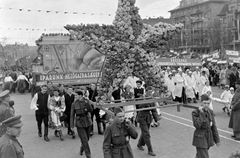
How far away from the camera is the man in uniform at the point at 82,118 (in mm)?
7863

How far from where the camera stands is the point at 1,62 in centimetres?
6750

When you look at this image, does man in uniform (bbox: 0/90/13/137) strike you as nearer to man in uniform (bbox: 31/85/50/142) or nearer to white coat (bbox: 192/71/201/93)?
man in uniform (bbox: 31/85/50/142)

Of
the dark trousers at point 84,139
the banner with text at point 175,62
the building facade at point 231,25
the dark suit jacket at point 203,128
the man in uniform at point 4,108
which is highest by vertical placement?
the building facade at point 231,25

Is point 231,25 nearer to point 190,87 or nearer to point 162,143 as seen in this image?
point 190,87

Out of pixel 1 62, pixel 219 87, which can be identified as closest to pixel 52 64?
pixel 219 87

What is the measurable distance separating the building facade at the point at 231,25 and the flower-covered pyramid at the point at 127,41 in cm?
5265

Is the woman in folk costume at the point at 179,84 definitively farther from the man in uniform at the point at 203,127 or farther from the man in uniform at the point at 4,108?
the man in uniform at the point at 4,108

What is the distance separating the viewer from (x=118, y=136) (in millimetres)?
5293

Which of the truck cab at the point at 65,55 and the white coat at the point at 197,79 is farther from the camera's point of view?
the white coat at the point at 197,79

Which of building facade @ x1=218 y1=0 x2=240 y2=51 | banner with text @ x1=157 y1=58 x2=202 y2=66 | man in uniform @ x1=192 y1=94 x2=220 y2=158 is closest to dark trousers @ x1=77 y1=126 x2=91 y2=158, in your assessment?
man in uniform @ x1=192 y1=94 x2=220 y2=158

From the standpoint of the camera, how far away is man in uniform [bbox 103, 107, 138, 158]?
527 centimetres

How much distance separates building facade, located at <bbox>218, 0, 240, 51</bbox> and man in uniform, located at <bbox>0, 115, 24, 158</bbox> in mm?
55762

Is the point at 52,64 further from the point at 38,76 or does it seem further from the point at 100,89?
the point at 100,89

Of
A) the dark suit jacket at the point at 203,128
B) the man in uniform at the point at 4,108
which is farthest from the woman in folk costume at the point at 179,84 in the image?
the man in uniform at the point at 4,108
